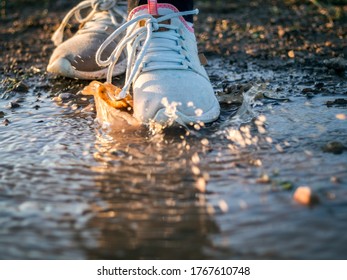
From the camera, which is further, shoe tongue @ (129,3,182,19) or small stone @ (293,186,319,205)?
shoe tongue @ (129,3,182,19)

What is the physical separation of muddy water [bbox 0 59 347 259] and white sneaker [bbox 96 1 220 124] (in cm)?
12

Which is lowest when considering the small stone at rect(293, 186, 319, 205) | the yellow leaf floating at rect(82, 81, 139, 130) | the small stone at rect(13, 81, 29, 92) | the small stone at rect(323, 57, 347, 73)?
the small stone at rect(13, 81, 29, 92)

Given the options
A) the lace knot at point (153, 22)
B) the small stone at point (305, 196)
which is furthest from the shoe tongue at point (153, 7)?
the small stone at point (305, 196)

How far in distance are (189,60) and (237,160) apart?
1.00 metres

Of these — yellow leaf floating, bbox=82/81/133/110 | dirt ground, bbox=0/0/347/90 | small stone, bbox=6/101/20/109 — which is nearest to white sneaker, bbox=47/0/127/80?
dirt ground, bbox=0/0/347/90

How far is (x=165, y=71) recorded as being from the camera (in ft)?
10.6

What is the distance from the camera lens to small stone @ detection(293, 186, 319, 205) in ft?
6.87

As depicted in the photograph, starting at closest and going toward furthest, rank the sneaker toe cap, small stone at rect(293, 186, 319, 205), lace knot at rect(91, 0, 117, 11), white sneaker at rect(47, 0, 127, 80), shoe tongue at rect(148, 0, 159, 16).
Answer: small stone at rect(293, 186, 319, 205) < the sneaker toe cap < shoe tongue at rect(148, 0, 159, 16) < white sneaker at rect(47, 0, 127, 80) < lace knot at rect(91, 0, 117, 11)

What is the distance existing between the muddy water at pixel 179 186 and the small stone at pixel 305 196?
0.10ft

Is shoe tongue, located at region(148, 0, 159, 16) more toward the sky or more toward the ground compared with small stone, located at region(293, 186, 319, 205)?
more toward the sky

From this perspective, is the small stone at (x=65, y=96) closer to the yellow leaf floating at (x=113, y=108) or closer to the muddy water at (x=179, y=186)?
the muddy water at (x=179, y=186)

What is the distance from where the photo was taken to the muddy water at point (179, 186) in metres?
1.90

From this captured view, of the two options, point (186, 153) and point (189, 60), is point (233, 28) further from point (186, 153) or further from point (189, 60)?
point (186, 153)

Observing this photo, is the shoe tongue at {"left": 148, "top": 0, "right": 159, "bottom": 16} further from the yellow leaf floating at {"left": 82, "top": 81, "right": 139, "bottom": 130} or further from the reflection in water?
the reflection in water
